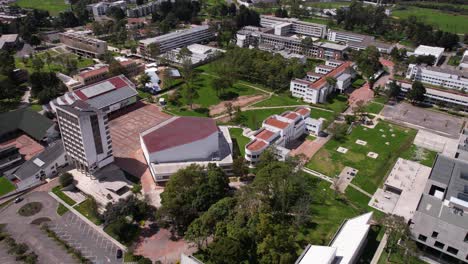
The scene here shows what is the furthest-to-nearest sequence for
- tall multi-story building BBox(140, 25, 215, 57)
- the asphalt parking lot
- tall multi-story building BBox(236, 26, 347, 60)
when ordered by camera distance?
tall multi-story building BBox(236, 26, 347, 60) < tall multi-story building BBox(140, 25, 215, 57) < the asphalt parking lot

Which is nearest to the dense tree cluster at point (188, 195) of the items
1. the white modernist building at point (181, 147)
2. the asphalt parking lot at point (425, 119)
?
the white modernist building at point (181, 147)

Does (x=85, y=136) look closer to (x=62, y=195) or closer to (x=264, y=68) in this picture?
(x=62, y=195)

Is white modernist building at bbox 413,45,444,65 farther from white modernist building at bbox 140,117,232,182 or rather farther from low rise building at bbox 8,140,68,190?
low rise building at bbox 8,140,68,190

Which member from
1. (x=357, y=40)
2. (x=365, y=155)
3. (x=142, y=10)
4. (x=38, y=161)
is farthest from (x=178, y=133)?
(x=142, y=10)

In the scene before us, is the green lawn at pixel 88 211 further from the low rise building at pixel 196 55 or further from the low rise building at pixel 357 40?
the low rise building at pixel 357 40

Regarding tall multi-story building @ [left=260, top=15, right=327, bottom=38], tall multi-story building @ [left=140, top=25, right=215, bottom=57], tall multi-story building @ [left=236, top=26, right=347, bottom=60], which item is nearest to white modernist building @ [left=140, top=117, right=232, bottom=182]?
tall multi-story building @ [left=140, top=25, right=215, bottom=57]

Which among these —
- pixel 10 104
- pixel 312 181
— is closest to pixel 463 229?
pixel 312 181
